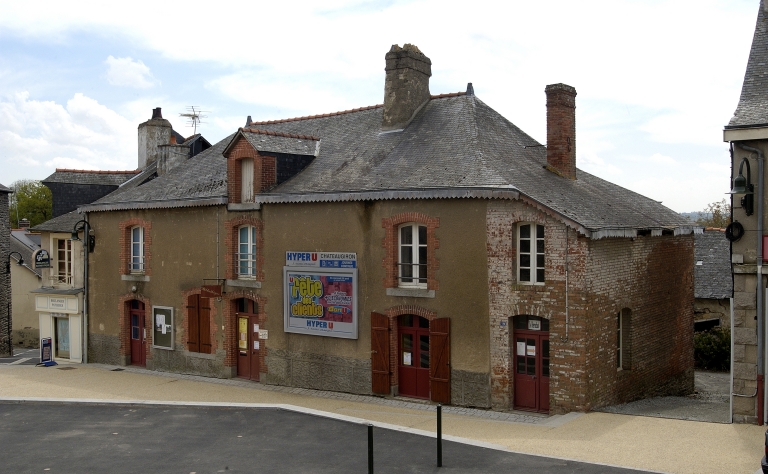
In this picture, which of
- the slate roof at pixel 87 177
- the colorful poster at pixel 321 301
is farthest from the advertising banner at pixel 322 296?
the slate roof at pixel 87 177

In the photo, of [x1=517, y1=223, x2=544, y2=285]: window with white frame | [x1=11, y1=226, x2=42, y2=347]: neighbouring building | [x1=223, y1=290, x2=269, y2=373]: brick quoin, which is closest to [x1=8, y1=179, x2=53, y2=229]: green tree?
[x1=11, y1=226, x2=42, y2=347]: neighbouring building

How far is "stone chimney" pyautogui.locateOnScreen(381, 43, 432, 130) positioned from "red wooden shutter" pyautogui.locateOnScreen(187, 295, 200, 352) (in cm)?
707

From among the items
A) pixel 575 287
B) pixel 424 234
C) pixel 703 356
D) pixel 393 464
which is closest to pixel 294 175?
pixel 424 234

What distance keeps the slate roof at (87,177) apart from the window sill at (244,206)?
25.4 feet

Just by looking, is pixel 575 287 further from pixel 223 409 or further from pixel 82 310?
pixel 82 310

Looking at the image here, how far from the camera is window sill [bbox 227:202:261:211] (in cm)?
1952

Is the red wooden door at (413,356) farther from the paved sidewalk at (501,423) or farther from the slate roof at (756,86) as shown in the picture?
the slate roof at (756,86)

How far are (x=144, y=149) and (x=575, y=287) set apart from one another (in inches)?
741

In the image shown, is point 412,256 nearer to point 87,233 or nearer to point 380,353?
point 380,353

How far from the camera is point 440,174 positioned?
1677cm

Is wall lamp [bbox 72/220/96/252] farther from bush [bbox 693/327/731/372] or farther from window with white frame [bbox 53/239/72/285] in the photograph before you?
bush [bbox 693/327/731/372]

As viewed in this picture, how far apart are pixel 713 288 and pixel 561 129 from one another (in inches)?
395

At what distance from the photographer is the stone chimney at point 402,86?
20094 millimetres

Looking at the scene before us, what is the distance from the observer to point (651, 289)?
1795 cm
